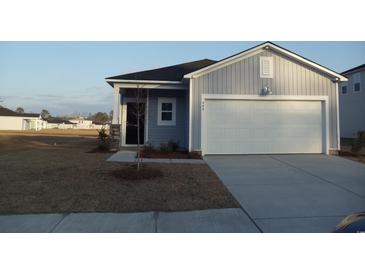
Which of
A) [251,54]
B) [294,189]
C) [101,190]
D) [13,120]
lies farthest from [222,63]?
[13,120]

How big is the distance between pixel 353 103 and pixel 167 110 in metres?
16.7

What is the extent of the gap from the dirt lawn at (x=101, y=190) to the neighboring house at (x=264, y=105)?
3.47 meters

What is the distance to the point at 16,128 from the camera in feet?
189

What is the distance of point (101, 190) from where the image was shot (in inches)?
247

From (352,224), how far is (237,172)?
5.48 metres

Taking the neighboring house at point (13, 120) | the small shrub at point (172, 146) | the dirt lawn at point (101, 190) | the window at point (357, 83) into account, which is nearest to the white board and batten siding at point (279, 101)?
the small shrub at point (172, 146)

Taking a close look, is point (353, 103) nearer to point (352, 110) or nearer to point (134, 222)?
point (352, 110)

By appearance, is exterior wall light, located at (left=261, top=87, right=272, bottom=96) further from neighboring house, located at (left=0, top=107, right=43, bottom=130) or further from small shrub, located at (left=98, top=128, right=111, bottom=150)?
neighboring house, located at (left=0, top=107, right=43, bottom=130)

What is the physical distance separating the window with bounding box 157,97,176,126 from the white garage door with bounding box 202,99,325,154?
293cm

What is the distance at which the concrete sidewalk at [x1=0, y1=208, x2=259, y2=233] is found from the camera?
166 inches

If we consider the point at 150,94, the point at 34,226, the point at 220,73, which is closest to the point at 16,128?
the point at 150,94

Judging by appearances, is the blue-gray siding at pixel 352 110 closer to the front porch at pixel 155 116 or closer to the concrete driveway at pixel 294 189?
the concrete driveway at pixel 294 189

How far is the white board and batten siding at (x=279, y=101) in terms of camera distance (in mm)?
11820

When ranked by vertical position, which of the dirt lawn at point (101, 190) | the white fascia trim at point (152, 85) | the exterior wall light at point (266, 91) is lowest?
the dirt lawn at point (101, 190)
